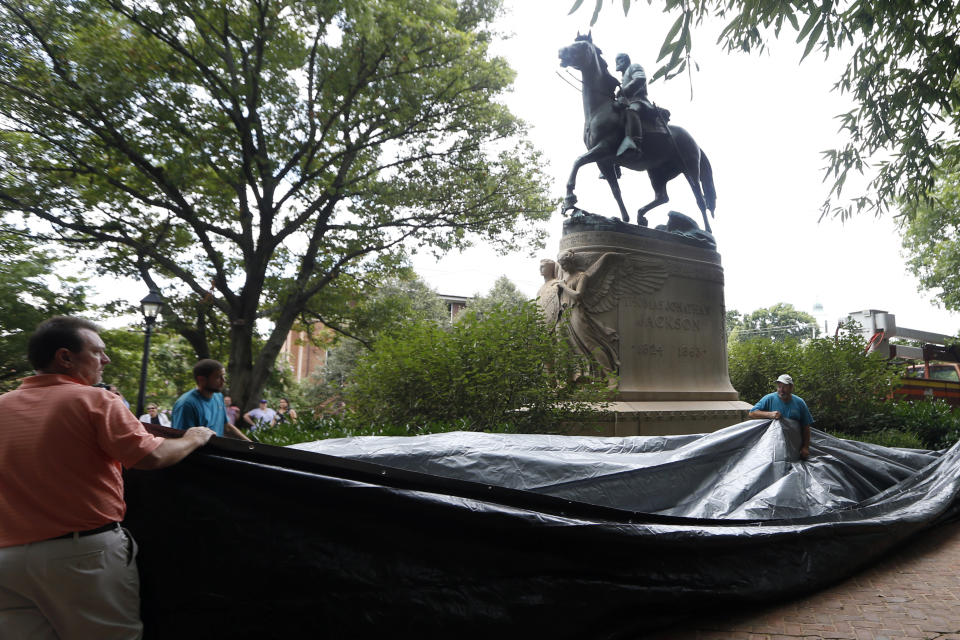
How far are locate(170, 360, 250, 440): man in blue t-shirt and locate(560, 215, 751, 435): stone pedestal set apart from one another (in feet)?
16.8

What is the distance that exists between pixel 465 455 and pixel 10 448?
2.40m

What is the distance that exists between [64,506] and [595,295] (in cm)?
737

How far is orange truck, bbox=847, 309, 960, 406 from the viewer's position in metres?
19.5

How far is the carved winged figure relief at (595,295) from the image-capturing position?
27.6 feet

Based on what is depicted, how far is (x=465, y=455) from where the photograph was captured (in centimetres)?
377

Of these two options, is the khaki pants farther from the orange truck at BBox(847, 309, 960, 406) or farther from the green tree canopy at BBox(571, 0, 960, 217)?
the orange truck at BBox(847, 309, 960, 406)

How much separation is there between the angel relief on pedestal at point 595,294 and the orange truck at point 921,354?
1448 cm

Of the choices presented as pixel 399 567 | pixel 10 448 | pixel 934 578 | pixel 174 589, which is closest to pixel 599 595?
pixel 399 567

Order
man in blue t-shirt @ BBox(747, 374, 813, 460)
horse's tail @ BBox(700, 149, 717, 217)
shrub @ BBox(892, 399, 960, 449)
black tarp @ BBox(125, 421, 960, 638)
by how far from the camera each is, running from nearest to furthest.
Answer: black tarp @ BBox(125, 421, 960, 638)
man in blue t-shirt @ BBox(747, 374, 813, 460)
shrub @ BBox(892, 399, 960, 449)
horse's tail @ BBox(700, 149, 717, 217)

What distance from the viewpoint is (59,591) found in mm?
1882

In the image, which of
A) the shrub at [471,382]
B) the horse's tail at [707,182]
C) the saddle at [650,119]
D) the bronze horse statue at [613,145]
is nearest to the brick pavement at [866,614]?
the shrub at [471,382]

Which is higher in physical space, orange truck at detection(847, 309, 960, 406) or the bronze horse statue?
the bronze horse statue

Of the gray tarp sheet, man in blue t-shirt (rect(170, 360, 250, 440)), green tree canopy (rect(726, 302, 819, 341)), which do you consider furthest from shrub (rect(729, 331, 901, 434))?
green tree canopy (rect(726, 302, 819, 341))

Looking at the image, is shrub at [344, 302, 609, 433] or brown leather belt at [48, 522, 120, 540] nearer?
brown leather belt at [48, 522, 120, 540]
